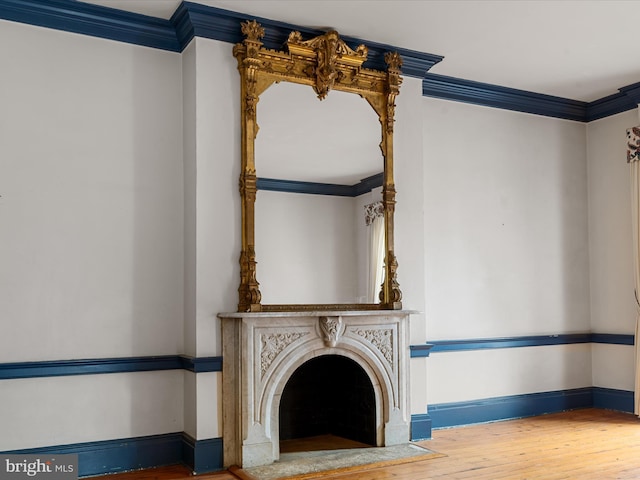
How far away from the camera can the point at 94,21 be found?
4.38m

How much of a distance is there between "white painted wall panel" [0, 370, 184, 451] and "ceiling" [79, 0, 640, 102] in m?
2.48

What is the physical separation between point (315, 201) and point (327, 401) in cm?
168

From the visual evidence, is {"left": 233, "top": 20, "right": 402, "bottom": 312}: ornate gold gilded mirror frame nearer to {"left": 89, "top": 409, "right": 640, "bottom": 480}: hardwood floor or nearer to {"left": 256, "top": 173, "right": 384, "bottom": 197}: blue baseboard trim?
{"left": 256, "top": 173, "right": 384, "bottom": 197}: blue baseboard trim

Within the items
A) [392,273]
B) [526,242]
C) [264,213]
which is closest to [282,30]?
[264,213]

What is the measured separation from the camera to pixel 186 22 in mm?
4422

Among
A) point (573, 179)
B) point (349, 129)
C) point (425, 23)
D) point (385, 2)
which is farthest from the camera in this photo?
point (573, 179)

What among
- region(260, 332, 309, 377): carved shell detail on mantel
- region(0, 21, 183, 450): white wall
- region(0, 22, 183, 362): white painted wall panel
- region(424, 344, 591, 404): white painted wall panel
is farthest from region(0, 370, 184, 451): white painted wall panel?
region(424, 344, 591, 404): white painted wall panel

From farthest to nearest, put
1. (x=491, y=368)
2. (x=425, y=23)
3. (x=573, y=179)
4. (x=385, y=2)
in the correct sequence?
(x=573, y=179), (x=491, y=368), (x=425, y=23), (x=385, y=2)

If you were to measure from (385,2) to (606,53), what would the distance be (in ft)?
6.90

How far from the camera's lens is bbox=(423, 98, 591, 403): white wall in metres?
5.74

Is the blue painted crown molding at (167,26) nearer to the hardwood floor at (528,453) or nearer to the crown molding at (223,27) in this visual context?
the crown molding at (223,27)

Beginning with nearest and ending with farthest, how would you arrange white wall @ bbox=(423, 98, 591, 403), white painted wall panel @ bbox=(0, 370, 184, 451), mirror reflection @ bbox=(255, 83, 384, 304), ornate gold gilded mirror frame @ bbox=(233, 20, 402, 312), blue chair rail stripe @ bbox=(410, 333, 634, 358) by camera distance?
white painted wall panel @ bbox=(0, 370, 184, 451), ornate gold gilded mirror frame @ bbox=(233, 20, 402, 312), mirror reflection @ bbox=(255, 83, 384, 304), blue chair rail stripe @ bbox=(410, 333, 634, 358), white wall @ bbox=(423, 98, 591, 403)

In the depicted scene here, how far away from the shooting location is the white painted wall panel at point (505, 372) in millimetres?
5633

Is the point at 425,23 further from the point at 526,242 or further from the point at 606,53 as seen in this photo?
the point at 526,242
